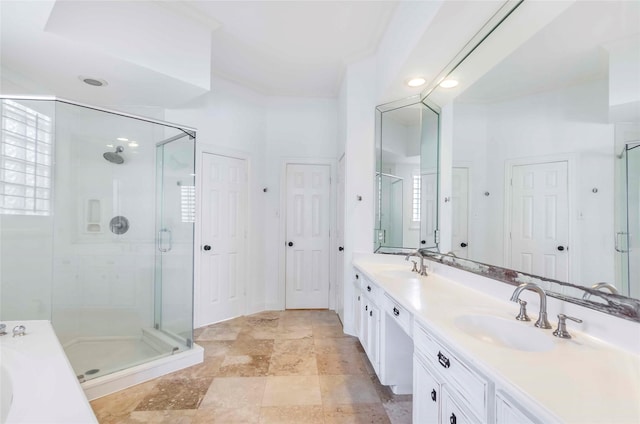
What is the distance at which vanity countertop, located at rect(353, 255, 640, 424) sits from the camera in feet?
2.10

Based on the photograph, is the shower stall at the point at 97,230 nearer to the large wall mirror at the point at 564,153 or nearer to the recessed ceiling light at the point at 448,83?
the recessed ceiling light at the point at 448,83

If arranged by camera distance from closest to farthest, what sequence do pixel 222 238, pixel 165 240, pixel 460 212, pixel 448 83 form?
pixel 460 212 < pixel 448 83 < pixel 165 240 < pixel 222 238

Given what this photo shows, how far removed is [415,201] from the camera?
2.52 m

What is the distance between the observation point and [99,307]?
104 inches

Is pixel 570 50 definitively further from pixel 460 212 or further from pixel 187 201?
pixel 187 201

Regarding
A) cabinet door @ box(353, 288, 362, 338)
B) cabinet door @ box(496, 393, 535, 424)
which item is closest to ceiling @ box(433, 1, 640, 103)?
cabinet door @ box(496, 393, 535, 424)

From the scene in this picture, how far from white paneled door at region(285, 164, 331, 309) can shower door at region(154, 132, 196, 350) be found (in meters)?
1.27

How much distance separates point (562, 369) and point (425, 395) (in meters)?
0.64

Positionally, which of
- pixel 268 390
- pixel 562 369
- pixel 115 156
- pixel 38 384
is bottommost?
pixel 268 390

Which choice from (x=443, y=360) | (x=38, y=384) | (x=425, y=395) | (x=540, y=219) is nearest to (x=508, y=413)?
(x=443, y=360)

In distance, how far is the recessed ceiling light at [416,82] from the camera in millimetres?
2251

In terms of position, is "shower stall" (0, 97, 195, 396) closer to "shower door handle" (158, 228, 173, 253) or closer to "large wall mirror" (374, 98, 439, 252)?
"shower door handle" (158, 228, 173, 253)

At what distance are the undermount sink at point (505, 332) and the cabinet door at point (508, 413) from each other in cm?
32

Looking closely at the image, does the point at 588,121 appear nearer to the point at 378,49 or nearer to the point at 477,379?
the point at 477,379
